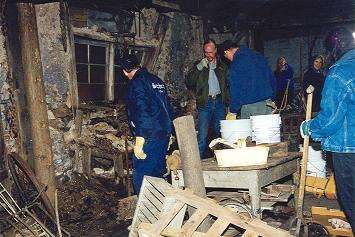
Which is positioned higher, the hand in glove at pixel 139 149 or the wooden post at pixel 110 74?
the wooden post at pixel 110 74

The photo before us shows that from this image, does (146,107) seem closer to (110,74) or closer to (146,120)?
(146,120)

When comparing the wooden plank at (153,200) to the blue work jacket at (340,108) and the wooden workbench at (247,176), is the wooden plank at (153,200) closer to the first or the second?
the wooden workbench at (247,176)

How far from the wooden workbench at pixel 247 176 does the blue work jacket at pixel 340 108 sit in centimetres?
79

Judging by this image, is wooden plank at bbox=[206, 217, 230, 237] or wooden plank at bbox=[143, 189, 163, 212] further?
wooden plank at bbox=[143, 189, 163, 212]

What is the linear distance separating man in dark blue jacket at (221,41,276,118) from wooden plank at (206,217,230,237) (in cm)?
271

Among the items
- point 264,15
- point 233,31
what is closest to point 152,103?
point 233,31

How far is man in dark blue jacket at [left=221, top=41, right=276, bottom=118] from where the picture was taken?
600cm

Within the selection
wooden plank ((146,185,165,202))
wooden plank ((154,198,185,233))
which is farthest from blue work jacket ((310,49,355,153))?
wooden plank ((146,185,165,202))

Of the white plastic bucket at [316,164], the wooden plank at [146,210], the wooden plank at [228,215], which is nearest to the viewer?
the wooden plank at [228,215]

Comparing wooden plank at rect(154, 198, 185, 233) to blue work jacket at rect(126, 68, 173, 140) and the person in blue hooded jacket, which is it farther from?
blue work jacket at rect(126, 68, 173, 140)

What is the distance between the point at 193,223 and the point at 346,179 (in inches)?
67.1

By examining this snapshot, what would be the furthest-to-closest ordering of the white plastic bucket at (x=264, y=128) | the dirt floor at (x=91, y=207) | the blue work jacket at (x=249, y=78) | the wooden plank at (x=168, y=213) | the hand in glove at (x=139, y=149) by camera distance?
the blue work jacket at (x=249, y=78) < the dirt floor at (x=91, y=207) < the hand in glove at (x=139, y=149) < the white plastic bucket at (x=264, y=128) < the wooden plank at (x=168, y=213)

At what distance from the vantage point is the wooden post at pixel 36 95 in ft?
19.3

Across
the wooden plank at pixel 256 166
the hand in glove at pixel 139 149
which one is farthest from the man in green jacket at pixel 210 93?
the wooden plank at pixel 256 166
